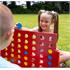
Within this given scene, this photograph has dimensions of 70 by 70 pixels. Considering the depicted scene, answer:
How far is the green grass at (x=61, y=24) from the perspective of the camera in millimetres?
1540

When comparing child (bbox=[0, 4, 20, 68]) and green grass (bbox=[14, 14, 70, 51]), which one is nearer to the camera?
child (bbox=[0, 4, 20, 68])

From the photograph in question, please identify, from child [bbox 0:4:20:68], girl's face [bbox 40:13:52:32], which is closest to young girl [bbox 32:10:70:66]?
girl's face [bbox 40:13:52:32]

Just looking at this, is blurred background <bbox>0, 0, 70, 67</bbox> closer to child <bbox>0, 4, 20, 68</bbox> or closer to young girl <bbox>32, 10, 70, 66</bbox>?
young girl <bbox>32, 10, 70, 66</bbox>

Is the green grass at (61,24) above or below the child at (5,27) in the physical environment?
below

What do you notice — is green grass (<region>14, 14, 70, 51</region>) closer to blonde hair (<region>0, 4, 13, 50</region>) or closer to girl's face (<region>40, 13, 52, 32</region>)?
girl's face (<region>40, 13, 52, 32</region>)

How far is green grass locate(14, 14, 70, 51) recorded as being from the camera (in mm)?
1540

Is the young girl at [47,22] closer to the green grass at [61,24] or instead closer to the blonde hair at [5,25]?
the green grass at [61,24]

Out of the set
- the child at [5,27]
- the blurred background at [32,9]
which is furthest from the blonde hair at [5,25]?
the blurred background at [32,9]

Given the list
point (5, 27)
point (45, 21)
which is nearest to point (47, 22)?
point (45, 21)

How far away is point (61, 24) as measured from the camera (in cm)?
158

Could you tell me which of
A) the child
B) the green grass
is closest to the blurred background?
the green grass

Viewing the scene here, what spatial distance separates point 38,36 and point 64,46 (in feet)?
0.75

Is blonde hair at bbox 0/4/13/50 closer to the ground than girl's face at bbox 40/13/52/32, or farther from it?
farther from it

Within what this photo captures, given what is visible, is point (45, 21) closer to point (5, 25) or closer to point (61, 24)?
point (61, 24)
